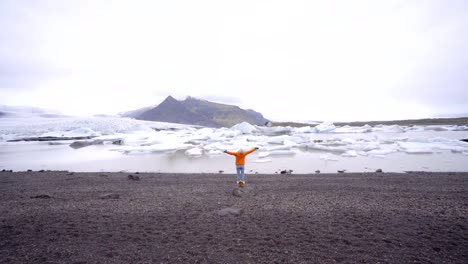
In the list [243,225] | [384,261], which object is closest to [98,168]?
[243,225]

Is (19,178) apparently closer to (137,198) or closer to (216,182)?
(137,198)

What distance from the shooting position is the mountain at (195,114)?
159 meters

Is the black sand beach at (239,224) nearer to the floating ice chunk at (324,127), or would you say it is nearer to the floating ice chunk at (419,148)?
the floating ice chunk at (419,148)

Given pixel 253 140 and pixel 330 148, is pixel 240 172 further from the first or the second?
pixel 253 140

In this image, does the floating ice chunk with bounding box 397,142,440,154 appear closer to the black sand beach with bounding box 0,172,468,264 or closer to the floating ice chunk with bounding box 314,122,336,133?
the black sand beach with bounding box 0,172,468,264

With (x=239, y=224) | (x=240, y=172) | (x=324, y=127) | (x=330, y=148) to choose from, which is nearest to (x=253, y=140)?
(x=330, y=148)

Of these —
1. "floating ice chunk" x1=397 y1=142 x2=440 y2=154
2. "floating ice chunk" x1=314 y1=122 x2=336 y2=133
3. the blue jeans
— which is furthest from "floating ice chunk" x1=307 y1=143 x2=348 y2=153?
"floating ice chunk" x1=314 y1=122 x2=336 y2=133

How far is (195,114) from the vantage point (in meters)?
166

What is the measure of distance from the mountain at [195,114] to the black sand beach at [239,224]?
146 m

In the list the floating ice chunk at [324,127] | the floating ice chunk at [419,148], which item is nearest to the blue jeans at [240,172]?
the floating ice chunk at [419,148]

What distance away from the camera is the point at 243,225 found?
427 cm

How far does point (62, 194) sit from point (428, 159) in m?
16.4

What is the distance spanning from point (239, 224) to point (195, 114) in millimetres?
164621

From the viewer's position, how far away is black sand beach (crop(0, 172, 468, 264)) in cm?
330
